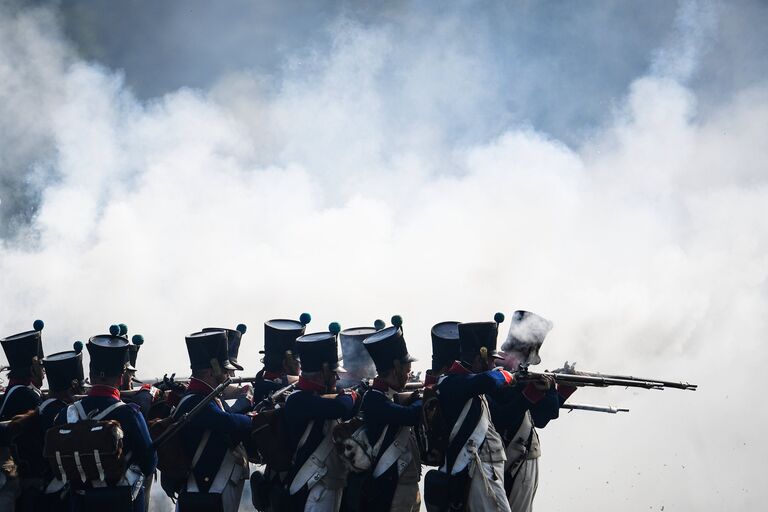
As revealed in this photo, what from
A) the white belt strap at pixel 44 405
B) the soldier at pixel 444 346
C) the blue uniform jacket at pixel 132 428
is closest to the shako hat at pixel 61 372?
the white belt strap at pixel 44 405

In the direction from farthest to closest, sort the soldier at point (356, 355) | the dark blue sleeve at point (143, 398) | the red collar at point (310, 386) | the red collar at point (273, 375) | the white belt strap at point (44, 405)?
1. the red collar at point (273, 375)
2. the soldier at point (356, 355)
3. the dark blue sleeve at point (143, 398)
4. the white belt strap at point (44, 405)
5. the red collar at point (310, 386)

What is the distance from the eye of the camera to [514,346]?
7.25 meters

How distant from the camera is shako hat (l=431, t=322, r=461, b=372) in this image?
7105 millimetres

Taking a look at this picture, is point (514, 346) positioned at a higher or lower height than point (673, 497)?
higher

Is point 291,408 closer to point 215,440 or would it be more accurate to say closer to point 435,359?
point 215,440

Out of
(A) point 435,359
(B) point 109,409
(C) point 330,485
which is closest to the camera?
(B) point 109,409

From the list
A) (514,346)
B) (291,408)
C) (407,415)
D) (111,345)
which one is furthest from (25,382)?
(514,346)

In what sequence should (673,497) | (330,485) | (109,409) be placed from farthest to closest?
(673,497)
(330,485)
(109,409)

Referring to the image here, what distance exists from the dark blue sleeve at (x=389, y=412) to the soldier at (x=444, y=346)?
0.57 meters

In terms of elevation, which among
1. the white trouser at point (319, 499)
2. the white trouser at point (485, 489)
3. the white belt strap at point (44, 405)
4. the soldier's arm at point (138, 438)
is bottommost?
the white trouser at point (319, 499)

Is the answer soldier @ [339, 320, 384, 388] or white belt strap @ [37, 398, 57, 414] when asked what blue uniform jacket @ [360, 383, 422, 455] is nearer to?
soldier @ [339, 320, 384, 388]

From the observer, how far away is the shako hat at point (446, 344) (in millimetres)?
7105

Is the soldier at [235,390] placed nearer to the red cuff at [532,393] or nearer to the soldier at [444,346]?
the soldier at [444,346]

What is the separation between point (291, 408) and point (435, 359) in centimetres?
147
